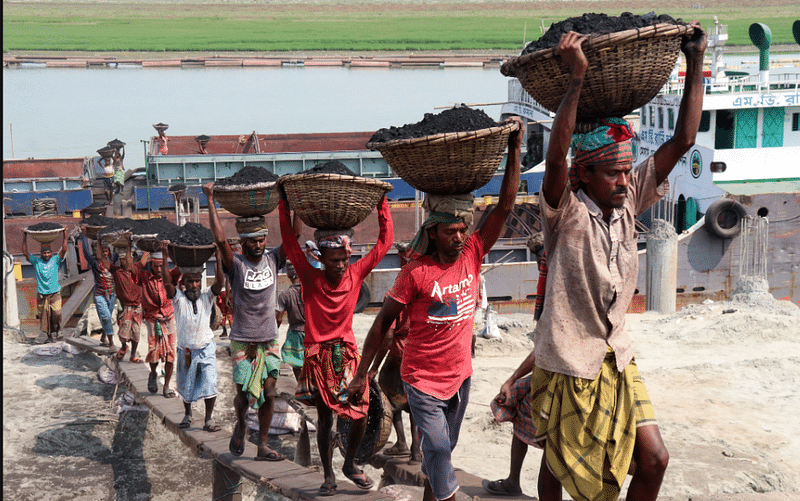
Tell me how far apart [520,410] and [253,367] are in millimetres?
2508

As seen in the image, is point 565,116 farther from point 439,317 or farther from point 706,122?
point 706,122

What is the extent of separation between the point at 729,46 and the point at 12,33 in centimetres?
6292

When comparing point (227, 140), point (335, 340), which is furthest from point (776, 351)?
point (227, 140)

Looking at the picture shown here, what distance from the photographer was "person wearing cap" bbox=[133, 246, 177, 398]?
824cm

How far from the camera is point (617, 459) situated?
3.38 m

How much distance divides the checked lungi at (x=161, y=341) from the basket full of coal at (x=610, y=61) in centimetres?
568

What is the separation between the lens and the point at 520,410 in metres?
4.22

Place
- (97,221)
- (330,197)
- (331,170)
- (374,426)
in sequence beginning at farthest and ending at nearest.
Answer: (97,221)
(374,426)
(331,170)
(330,197)

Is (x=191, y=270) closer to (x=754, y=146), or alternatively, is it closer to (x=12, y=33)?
(x=754, y=146)

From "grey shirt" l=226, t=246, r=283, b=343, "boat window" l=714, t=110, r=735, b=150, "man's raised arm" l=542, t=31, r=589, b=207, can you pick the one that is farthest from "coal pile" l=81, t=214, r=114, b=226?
→ "boat window" l=714, t=110, r=735, b=150

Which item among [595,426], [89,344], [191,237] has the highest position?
[191,237]

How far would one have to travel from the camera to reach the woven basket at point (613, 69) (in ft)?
10.6

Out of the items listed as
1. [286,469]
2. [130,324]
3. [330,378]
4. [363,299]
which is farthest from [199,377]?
[363,299]

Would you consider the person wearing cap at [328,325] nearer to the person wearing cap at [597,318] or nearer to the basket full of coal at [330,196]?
the basket full of coal at [330,196]
